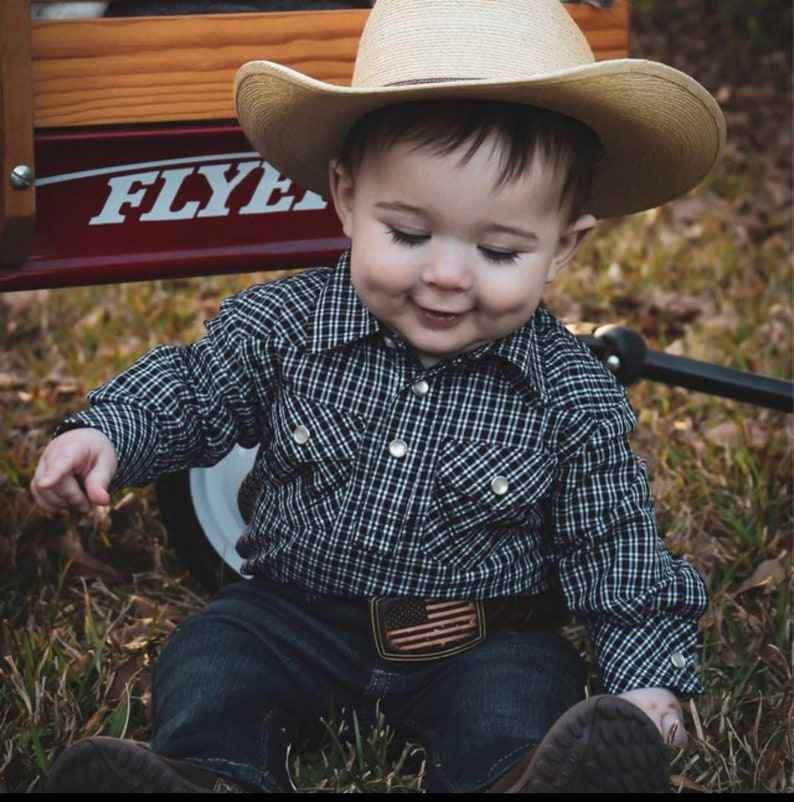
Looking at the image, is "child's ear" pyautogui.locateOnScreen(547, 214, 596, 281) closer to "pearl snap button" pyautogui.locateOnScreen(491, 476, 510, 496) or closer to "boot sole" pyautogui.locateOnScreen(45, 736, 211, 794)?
"pearl snap button" pyautogui.locateOnScreen(491, 476, 510, 496)

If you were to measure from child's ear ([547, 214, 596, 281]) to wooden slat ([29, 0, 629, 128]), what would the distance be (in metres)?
0.56

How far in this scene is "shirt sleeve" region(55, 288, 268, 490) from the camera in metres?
1.98

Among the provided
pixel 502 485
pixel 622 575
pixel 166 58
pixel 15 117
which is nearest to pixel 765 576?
pixel 622 575

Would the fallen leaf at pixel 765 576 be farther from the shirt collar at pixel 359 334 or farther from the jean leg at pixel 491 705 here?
the shirt collar at pixel 359 334

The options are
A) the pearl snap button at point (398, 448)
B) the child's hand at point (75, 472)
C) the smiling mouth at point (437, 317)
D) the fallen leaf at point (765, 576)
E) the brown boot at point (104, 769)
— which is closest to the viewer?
the brown boot at point (104, 769)

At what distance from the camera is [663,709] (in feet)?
6.48

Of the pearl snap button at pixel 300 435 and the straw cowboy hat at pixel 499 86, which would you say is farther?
the pearl snap button at pixel 300 435

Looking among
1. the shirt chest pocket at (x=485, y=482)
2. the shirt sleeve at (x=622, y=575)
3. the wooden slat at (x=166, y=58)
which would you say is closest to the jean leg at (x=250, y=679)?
the shirt chest pocket at (x=485, y=482)

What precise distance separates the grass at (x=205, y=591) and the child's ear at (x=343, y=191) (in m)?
0.84

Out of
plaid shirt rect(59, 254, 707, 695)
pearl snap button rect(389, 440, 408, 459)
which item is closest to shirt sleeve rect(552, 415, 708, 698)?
plaid shirt rect(59, 254, 707, 695)

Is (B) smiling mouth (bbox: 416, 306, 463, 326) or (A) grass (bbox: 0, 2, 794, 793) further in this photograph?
(A) grass (bbox: 0, 2, 794, 793)

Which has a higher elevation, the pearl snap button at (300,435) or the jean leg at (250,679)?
the pearl snap button at (300,435)

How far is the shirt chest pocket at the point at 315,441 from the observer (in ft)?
6.59

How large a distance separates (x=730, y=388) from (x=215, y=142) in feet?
4.30
